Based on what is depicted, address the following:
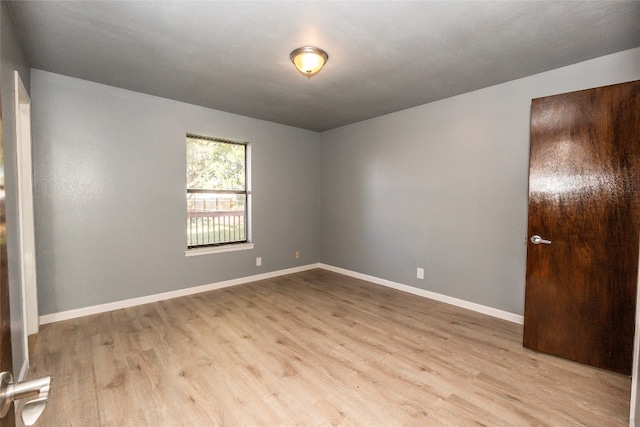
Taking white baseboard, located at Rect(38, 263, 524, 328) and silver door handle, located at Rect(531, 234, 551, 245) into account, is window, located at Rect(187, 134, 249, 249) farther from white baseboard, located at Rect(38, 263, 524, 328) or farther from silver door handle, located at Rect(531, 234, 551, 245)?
silver door handle, located at Rect(531, 234, 551, 245)

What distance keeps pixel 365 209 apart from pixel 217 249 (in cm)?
224

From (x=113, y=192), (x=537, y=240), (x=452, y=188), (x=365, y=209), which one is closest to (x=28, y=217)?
(x=113, y=192)

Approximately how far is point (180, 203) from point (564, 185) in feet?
13.1

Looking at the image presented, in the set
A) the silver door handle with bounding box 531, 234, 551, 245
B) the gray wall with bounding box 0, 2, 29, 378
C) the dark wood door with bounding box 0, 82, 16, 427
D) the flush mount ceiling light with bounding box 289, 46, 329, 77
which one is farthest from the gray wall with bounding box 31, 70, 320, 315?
the silver door handle with bounding box 531, 234, 551, 245

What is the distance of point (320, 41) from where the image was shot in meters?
2.37

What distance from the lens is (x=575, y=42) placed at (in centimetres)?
239

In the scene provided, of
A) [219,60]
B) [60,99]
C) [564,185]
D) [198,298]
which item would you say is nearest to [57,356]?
[198,298]

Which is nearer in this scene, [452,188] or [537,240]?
[537,240]

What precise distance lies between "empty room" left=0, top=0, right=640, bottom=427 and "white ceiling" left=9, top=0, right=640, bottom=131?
0.06 ft

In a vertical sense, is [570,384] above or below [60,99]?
below

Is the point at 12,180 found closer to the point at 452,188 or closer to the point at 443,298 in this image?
the point at 452,188

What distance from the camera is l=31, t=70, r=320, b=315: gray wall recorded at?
304cm

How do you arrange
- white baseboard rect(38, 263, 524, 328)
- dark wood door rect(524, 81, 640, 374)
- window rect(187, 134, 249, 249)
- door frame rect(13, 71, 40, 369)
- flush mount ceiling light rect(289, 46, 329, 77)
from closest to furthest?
dark wood door rect(524, 81, 640, 374), flush mount ceiling light rect(289, 46, 329, 77), door frame rect(13, 71, 40, 369), white baseboard rect(38, 263, 524, 328), window rect(187, 134, 249, 249)

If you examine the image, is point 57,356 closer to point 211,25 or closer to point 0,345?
point 0,345
